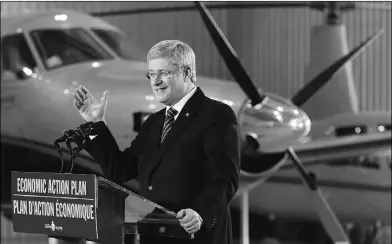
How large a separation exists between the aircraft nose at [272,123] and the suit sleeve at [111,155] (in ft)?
7.93

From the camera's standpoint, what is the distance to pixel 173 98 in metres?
2.76

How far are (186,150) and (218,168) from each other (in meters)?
0.14

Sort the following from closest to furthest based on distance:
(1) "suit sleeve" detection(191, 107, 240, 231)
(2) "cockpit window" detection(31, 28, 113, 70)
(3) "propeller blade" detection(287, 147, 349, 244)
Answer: (1) "suit sleeve" detection(191, 107, 240, 231) → (2) "cockpit window" detection(31, 28, 113, 70) → (3) "propeller blade" detection(287, 147, 349, 244)

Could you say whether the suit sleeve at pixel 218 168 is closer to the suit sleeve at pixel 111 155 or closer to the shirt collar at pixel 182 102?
the shirt collar at pixel 182 102

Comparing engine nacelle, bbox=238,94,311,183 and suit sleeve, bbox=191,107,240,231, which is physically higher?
engine nacelle, bbox=238,94,311,183

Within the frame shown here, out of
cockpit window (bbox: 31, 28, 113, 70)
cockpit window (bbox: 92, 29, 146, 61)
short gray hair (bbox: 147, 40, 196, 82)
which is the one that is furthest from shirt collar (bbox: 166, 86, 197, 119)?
cockpit window (bbox: 92, 29, 146, 61)

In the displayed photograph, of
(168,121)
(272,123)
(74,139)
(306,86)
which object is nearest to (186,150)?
(168,121)

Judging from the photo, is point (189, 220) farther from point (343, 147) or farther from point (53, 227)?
point (343, 147)

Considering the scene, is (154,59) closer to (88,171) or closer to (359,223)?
(88,171)

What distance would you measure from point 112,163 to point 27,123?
3573mm

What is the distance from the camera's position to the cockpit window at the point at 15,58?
660cm

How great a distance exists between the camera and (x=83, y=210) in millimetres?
2408

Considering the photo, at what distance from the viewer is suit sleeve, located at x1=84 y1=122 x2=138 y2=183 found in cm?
285

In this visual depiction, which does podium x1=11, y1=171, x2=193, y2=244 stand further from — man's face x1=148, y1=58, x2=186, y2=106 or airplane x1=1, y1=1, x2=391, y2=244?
airplane x1=1, y1=1, x2=391, y2=244
